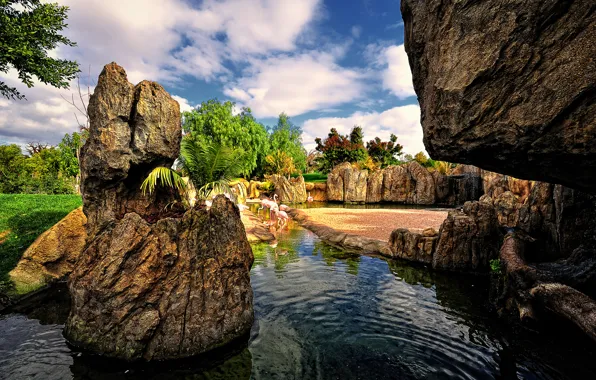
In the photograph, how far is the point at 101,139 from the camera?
5742mm

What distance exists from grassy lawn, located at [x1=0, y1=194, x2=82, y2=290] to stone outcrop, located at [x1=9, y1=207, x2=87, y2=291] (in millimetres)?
327

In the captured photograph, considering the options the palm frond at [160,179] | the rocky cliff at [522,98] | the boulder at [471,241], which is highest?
the rocky cliff at [522,98]

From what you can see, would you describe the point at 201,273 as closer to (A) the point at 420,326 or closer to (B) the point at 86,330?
(B) the point at 86,330

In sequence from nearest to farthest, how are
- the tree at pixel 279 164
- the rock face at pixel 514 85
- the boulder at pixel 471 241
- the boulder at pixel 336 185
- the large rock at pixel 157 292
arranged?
the rock face at pixel 514 85 < the large rock at pixel 157 292 < the boulder at pixel 471 241 < the boulder at pixel 336 185 < the tree at pixel 279 164

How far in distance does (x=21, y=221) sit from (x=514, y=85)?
14033 mm

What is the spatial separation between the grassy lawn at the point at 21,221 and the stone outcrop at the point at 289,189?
80.1 ft

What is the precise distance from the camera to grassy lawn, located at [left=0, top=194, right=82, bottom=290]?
8.02m

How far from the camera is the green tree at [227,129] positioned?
40.3m

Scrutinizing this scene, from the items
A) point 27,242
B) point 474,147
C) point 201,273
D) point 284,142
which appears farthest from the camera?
point 284,142

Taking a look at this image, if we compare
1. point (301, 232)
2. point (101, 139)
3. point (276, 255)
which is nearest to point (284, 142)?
point (301, 232)

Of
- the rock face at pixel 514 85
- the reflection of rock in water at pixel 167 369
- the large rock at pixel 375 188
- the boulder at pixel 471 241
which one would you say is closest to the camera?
the rock face at pixel 514 85

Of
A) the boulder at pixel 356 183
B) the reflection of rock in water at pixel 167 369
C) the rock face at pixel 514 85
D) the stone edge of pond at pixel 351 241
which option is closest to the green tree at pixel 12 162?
the stone edge of pond at pixel 351 241

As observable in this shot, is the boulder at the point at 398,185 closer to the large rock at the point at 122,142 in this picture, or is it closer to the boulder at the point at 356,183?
the boulder at the point at 356,183

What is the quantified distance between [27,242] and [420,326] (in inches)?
432
